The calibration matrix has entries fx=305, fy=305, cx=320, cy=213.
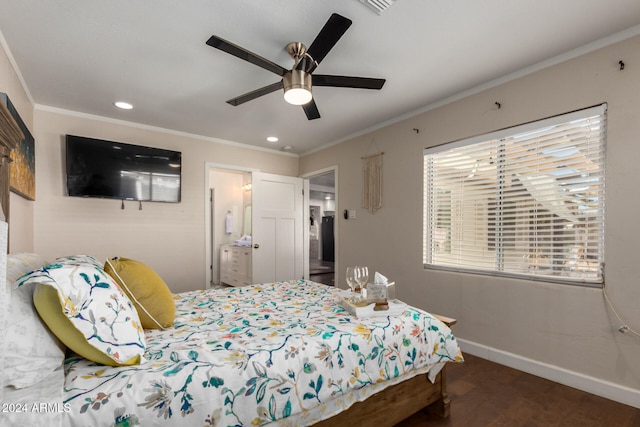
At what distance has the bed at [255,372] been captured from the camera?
101 centimetres

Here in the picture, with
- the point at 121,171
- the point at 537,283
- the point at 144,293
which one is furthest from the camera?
the point at 121,171

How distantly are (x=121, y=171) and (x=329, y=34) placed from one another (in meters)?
3.02

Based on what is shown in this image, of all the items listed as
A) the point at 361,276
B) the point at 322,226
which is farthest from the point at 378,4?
the point at 322,226

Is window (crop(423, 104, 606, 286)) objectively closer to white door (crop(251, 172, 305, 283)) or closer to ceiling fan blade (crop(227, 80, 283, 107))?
ceiling fan blade (crop(227, 80, 283, 107))

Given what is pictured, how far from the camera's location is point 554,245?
2.38m

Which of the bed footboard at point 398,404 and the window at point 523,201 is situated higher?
the window at point 523,201

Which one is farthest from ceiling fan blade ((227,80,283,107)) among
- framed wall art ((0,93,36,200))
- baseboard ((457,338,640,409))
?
baseboard ((457,338,640,409))

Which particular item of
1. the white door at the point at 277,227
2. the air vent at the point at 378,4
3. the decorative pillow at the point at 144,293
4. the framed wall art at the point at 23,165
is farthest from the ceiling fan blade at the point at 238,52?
the white door at the point at 277,227

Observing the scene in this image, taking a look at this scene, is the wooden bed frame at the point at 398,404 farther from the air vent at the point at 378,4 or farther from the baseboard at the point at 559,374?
the air vent at the point at 378,4

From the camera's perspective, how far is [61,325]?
1093 millimetres

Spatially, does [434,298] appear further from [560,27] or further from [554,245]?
[560,27]

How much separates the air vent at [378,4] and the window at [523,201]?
1589 mm

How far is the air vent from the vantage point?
1.72m

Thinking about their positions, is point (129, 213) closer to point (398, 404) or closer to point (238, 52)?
point (238, 52)
